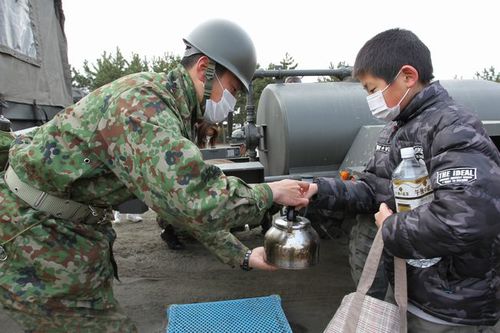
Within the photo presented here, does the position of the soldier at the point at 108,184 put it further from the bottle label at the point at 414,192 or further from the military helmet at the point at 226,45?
the bottle label at the point at 414,192

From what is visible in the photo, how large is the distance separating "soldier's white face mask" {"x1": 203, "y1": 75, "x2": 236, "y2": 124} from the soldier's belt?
64 centimetres

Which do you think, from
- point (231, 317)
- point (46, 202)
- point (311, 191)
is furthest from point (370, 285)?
point (231, 317)

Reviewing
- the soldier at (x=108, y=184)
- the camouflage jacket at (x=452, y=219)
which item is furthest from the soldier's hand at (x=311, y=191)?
the camouflage jacket at (x=452, y=219)

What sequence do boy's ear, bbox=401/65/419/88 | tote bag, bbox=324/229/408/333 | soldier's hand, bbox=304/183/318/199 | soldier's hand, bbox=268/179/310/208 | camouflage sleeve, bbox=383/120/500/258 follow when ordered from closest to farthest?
camouflage sleeve, bbox=383/120/500/258, tote bag, bbox=324/229/408/333, boy's ear, bbox=401/65/419/88, soldier's hand, bbox=268/179/310/208, soldier's hand, bbox=304/183/318/199

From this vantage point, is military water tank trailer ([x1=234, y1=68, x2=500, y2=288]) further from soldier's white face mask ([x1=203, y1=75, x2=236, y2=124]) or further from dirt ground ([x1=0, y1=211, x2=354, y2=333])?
soldier's white face mask ([x1=203, y1=75, x2=236, y2=124])

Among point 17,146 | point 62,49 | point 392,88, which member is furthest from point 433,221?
point 62,49

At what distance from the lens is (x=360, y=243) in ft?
8.05

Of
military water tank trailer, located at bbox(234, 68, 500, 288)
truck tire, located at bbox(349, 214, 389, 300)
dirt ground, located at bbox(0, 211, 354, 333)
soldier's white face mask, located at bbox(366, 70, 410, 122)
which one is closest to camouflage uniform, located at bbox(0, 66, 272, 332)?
soldier's white face mask, located at bbox(366, 70, 410, 122)

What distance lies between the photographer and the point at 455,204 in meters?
1.29

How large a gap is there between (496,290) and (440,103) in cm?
67

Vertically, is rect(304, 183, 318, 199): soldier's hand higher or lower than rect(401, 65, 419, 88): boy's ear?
lower

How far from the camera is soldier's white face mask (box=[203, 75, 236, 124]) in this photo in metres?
1.86

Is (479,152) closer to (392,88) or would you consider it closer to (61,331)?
(392,88)

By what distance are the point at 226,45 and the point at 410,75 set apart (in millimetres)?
765
